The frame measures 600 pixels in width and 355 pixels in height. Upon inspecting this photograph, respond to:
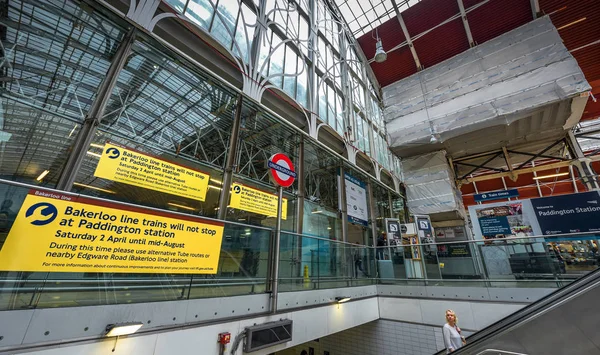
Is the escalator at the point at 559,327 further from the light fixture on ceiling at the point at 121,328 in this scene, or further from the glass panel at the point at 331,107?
the glass panel at the point at 331,107

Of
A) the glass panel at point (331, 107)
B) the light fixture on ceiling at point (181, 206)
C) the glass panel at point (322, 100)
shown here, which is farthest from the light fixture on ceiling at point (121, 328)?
the glass panel at point (331, 107)

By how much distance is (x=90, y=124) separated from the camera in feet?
15.4

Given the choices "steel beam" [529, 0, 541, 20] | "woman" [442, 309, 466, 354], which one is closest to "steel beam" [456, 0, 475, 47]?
"steel beam" [529, 0, 541, 20]

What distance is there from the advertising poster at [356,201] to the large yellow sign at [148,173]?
671 cm

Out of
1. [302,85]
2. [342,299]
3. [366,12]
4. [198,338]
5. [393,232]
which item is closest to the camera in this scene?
[198,338]

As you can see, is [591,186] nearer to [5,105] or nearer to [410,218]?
[410,218]

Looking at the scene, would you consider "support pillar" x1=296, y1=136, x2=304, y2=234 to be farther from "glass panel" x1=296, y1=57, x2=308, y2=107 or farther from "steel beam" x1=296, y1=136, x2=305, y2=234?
"glass panel" x1=296, y1=57, x2=308, y2=107

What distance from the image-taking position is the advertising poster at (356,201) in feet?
35.4

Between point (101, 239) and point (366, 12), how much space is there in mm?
19907

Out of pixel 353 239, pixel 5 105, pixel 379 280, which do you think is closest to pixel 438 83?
pixel 353 239

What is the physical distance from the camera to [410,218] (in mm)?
16500

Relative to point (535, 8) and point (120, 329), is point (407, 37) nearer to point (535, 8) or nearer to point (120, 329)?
point (535, 8)

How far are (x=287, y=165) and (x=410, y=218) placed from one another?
1477 centimetres

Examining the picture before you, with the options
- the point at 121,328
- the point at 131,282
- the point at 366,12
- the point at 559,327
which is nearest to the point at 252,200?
the point at 131,282
